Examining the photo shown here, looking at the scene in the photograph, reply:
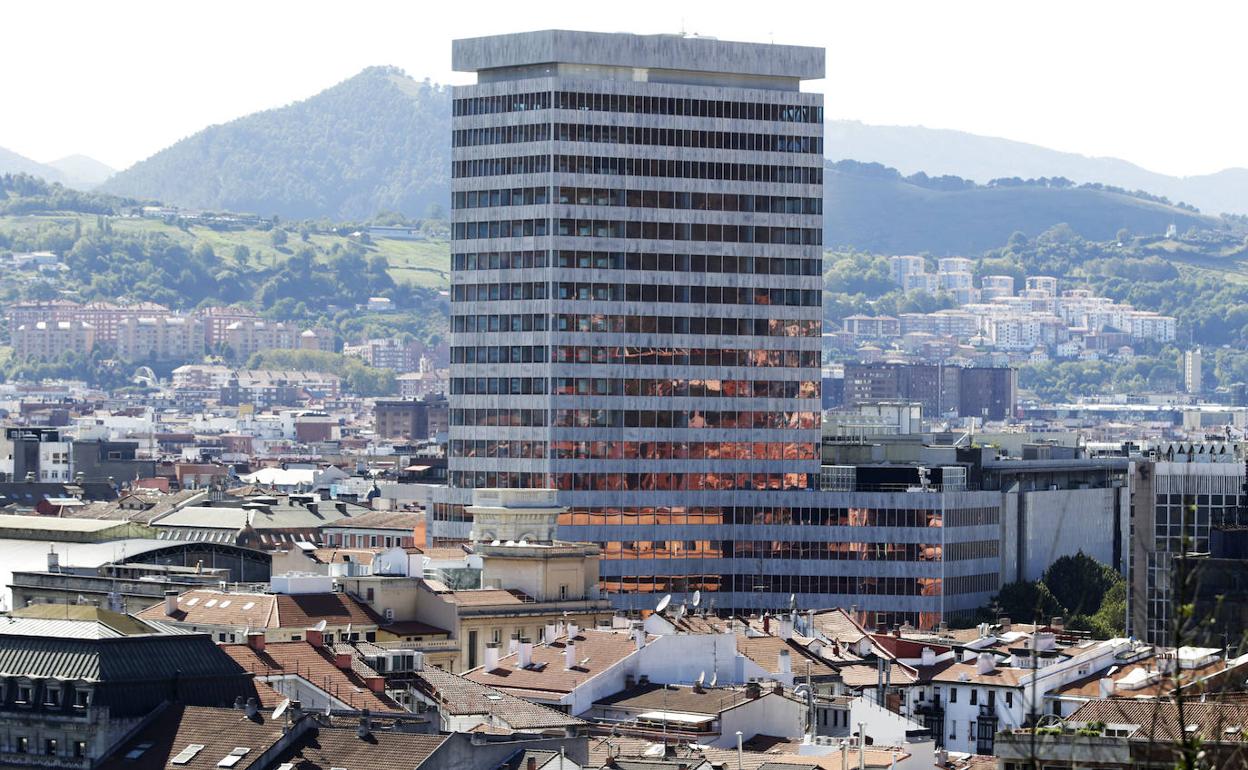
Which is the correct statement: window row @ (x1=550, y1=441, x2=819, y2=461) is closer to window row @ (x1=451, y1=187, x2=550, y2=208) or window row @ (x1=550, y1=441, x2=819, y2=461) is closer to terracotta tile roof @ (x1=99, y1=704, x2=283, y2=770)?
window row @ (x1=451, y1=187, x2=550, y2=208)

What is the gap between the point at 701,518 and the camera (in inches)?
7638

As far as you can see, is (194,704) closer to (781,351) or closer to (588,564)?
(588,564)

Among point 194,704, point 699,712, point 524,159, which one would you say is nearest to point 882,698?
point 699,712

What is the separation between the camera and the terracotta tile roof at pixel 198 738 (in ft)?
267

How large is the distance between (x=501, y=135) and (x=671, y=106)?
32.1 ft

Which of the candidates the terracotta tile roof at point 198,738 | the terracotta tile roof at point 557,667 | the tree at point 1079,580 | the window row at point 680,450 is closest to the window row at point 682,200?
the window row at point 680,450

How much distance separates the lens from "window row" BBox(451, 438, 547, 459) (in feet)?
636

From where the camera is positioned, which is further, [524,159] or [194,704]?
[524,159]

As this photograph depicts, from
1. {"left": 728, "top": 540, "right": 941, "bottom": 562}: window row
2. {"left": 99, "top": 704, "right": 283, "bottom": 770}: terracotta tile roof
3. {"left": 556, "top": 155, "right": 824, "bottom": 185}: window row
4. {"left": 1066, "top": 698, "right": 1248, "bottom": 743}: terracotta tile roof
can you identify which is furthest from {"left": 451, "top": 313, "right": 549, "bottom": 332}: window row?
{"left": 99, "top": 704, "right": 283, "bottom": 770}: terracotta tile roof

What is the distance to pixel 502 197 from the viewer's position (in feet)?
639

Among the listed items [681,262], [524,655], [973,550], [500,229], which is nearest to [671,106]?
[681,262]

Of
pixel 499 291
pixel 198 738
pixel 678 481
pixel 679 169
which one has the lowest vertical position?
pixel 198 738

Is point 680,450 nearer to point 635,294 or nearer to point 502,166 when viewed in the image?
→ point 635,294

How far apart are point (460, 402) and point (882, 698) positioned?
273ft
